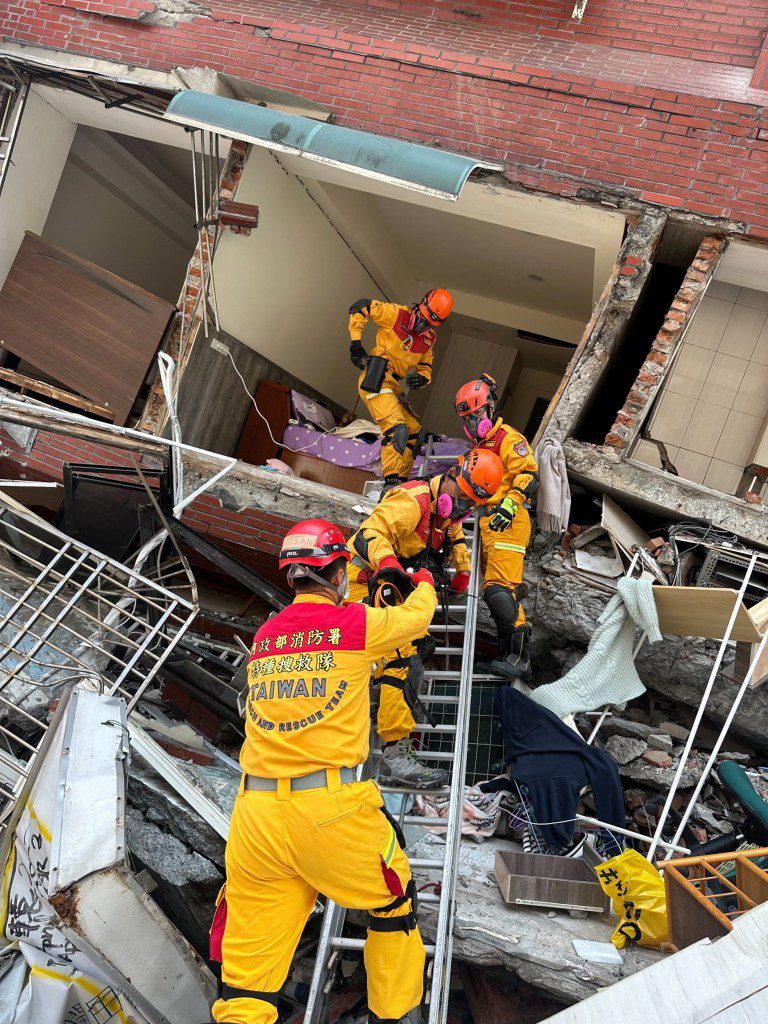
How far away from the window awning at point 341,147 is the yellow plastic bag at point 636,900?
4105 millimetres

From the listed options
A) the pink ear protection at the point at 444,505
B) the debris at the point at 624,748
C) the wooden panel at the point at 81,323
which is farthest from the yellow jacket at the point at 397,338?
the debris at the point at 624,748

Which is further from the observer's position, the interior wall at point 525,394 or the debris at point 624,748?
the interior wall at point 525,394

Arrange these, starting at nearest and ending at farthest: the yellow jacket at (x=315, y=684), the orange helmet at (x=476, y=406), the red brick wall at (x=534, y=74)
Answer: the yellow jacket at (x=315, y=684), the orange helmet at (x=476, y=406), the red brick wall at (x=534, y=74)

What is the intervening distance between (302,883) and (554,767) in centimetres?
215

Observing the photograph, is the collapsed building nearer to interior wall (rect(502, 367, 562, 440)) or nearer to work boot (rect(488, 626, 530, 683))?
work boot (rect(488, 626, 530, 683))

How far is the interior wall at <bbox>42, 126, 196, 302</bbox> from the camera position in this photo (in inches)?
359

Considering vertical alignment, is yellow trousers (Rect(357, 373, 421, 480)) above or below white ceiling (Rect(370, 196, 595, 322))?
below

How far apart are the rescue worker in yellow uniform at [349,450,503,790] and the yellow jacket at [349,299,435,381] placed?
1864 mm

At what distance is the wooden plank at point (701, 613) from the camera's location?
512 centimetres

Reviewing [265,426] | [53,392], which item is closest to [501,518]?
[265,426]

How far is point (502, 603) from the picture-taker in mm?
5559

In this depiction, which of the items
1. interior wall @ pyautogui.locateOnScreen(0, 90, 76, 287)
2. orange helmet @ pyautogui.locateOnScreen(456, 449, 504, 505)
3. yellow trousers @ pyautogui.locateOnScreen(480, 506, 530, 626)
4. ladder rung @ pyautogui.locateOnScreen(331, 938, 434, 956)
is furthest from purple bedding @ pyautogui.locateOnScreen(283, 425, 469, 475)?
ladder rung @ pyautogui.locateOnScreen(331, 938, 434, 956)

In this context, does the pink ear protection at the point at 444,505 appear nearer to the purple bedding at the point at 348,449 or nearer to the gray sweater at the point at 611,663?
the gray sweater at the point at 611,663

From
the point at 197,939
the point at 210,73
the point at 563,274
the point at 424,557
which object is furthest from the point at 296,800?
the point at 563,274
